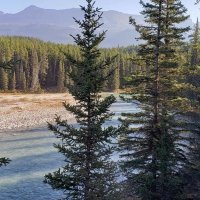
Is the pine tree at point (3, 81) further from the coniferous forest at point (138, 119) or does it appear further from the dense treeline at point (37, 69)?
the coniferous forest at point (138, 119)

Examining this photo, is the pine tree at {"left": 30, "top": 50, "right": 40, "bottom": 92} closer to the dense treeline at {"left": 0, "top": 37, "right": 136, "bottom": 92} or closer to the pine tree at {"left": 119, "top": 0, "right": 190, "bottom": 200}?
the dense treeline at {"left": 0, "top": 37, "right": 136, "bottom": 92}

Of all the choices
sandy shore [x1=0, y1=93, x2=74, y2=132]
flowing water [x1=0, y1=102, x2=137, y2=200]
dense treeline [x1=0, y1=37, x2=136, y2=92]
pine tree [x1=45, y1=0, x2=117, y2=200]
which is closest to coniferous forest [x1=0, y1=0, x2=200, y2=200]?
pine tree [x1=45, y1=0, x2=117, y2=200]

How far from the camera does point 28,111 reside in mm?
80188

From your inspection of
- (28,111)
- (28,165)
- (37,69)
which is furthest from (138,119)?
(37,69)

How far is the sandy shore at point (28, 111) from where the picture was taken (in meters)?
64.0

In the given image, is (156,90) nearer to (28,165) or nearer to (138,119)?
(138,119)

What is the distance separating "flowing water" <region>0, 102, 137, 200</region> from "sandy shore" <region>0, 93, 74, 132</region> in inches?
407

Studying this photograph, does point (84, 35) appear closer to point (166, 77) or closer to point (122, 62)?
point (166, 77)

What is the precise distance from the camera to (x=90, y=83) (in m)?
13.5

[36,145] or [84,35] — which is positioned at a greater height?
[84,35]

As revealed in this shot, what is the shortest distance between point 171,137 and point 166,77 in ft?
9.84

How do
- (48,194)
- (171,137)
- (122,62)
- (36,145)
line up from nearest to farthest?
(171,137)
(48,194)
(36,145)
(122,62)

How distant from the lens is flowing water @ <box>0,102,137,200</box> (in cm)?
2758

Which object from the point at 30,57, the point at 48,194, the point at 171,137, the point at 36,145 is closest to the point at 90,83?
the point at 171,137
